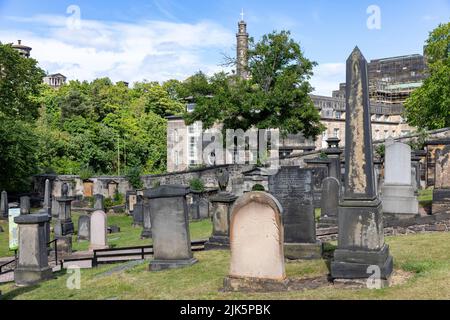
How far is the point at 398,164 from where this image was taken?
15.3 meters

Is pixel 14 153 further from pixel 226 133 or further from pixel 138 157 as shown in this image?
pixel 138 157

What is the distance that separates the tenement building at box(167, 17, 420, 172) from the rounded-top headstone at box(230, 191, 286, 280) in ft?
93.2

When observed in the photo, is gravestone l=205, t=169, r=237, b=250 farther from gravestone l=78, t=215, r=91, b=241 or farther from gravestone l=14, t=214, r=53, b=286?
gravestone l=78, t=215, r=91, b=241

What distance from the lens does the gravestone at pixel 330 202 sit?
578 inches

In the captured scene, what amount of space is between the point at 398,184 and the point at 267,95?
1758 cm

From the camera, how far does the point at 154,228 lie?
10.4m

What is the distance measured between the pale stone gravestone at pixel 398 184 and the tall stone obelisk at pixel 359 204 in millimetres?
7398

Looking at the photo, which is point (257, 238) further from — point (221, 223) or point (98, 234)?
point (98, 234)

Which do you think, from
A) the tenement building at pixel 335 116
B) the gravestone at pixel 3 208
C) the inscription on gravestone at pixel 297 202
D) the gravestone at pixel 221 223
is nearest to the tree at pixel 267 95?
the tenement building at pixel 335 116

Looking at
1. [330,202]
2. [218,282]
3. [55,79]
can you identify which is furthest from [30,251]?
[55,79]

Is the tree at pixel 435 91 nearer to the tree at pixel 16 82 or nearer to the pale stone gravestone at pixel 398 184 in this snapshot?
the pale stone gravestone at pixel 398 184

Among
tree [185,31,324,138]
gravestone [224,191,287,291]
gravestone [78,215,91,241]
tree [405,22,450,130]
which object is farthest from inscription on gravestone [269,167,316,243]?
tree [405,22,450,130]

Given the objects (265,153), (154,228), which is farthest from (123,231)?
(265,153)
